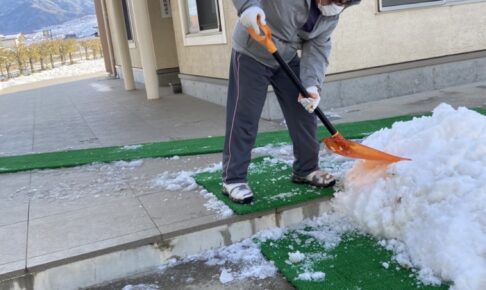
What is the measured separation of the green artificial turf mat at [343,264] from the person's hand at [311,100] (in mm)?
819

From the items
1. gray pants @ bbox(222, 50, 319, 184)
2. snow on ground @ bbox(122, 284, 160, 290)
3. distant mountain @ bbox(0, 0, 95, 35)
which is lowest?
snow on ground @ bbox(122, 284, 160, 290)

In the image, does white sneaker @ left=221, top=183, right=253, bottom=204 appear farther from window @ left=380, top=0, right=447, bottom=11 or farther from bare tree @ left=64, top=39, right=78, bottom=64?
bare tree @ left=64, top=39, right=78, bottom=64

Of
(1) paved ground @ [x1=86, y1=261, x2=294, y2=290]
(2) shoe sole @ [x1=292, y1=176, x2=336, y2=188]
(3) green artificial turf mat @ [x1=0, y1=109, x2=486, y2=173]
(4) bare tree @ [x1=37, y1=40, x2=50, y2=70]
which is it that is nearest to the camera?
(1) paved ground @ [x1=86, y1=261, x2=294, y2=290]

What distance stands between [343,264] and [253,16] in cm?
151

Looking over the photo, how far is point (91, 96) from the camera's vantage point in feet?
39.5

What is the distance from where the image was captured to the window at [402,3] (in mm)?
7020

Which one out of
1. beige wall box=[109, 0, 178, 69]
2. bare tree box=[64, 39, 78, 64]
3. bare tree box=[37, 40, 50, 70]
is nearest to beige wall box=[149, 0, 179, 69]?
beige wall box=[109, 0, 178, 69]

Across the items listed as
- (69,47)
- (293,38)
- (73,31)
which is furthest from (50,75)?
(73,31)

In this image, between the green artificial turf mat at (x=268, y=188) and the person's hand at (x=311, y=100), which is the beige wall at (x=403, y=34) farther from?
the person's hand at (x=311, y=100)

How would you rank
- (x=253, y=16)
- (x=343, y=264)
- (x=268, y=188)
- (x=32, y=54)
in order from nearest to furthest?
(x=343, y=264) < (x=253, y=16) < (x=268, y=188) < (x=32, y=54)

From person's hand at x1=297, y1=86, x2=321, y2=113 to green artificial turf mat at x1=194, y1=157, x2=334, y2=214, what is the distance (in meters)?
0.62

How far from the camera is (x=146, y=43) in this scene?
973 centimetres

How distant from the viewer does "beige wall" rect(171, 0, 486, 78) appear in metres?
6.84

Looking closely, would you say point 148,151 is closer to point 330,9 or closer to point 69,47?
point 330,9
